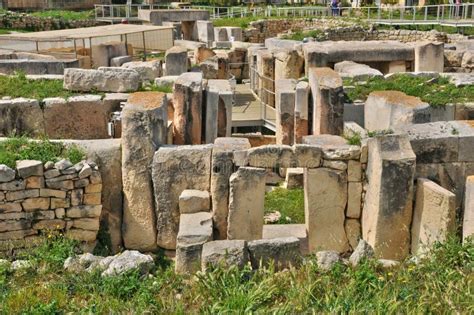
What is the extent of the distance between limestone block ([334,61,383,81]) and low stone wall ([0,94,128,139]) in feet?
17.4

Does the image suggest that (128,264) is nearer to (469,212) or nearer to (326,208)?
(326,208)

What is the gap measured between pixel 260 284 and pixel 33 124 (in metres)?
6.19

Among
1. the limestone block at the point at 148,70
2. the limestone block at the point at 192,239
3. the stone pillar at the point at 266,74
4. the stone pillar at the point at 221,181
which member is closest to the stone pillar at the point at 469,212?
the stone pillar at the point at 221,181

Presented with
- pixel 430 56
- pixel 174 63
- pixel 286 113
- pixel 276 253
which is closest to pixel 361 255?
pixel 276 253

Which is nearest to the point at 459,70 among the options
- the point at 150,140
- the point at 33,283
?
the point at 150,140

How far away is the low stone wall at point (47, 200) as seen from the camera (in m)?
8.26

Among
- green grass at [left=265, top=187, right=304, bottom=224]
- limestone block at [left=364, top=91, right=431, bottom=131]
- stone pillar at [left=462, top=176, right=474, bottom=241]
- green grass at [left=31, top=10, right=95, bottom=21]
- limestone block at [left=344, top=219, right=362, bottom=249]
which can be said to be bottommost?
green grass at [left=265, top=187, right=304, bottom=224]

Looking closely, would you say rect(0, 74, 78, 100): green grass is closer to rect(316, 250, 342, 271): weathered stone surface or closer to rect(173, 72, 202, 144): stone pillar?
rect(173, 72, 202, 144): stone pillar

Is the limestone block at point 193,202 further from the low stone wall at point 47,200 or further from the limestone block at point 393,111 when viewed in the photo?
the limestone block at point 393,111

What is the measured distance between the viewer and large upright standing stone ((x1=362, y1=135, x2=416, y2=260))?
8008 millimetres

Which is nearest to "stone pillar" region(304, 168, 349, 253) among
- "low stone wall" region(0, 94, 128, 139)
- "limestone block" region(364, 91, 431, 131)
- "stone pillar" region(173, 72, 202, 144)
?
"limestone block" region(364, 91, 431, 131)

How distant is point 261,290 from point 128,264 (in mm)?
1549

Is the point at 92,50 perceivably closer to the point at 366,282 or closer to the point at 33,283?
the point at 33,283

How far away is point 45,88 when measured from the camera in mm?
11367
